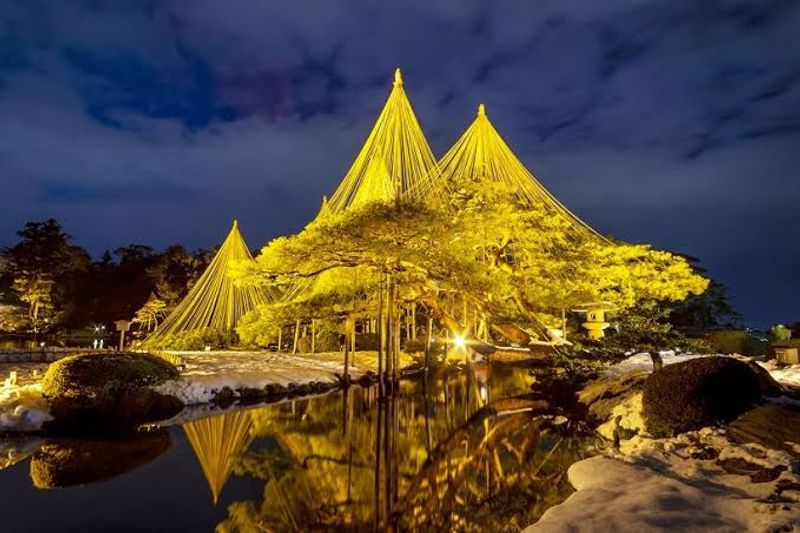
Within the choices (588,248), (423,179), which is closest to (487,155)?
(423,179)

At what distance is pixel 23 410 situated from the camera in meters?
10.3

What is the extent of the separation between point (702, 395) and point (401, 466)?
199 inches

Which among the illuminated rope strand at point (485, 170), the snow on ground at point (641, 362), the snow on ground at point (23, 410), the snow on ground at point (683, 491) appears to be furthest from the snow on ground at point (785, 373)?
the snow on ground at point (23, 410)

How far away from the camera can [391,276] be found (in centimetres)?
1612

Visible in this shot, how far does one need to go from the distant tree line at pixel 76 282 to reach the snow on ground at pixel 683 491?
32.6 m

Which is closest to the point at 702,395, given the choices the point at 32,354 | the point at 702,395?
the point at 702,395

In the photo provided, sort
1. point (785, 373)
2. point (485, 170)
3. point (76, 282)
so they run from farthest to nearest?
point (76, 282)
point (485, 170)
point (785, 373)

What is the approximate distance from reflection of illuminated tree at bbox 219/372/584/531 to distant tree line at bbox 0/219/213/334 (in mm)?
26456

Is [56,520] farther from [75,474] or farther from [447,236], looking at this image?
[447,236]

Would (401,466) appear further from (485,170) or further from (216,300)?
(216,300)

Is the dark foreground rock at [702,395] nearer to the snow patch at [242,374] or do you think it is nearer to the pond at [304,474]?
the pond at [304,474]

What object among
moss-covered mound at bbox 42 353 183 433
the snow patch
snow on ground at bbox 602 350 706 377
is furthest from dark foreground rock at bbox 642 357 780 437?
snow on ground at bbox 602 350 706 377

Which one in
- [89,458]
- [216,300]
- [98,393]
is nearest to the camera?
[89,458]

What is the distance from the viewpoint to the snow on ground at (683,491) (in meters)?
5.08
